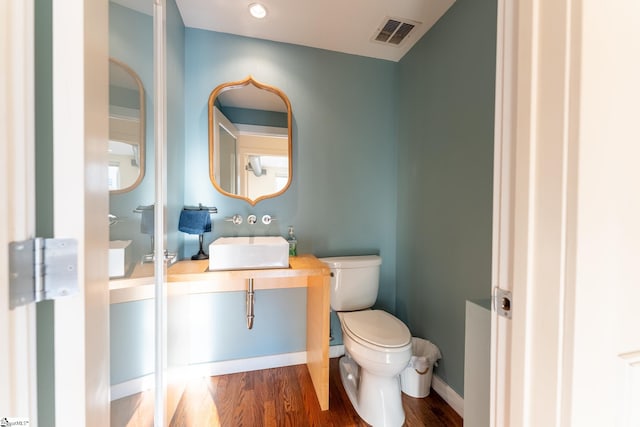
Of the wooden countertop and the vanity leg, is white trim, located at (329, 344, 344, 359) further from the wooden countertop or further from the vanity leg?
the wooden countertop

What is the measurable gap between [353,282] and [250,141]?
49.8 inches

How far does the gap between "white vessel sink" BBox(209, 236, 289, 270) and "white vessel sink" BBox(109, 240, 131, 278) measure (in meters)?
0.61

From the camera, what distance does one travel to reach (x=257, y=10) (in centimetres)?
Result: 156

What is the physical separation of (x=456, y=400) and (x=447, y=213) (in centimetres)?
110

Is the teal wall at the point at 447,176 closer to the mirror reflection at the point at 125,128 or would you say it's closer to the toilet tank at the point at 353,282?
the toilet tank at the point at 353,282

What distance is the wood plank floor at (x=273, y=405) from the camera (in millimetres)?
1390

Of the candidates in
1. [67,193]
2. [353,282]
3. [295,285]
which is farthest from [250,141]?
[67,193]

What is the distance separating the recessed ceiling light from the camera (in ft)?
5.04

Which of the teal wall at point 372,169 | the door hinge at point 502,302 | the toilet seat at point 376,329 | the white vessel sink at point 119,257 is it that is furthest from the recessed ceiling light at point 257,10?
the toilet seat at point 376,329

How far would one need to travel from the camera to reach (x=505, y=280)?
1.96 ft

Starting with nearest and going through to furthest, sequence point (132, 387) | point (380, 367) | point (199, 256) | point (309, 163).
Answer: point (132, 387)
point (380, 367)
point (199, 256)
point (309, 163)

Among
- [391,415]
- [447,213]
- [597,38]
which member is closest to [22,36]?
[597,38]

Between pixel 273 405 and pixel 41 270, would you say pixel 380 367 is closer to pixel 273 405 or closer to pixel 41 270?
pixel 273 405

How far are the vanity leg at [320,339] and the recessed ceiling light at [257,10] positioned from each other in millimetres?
1692
